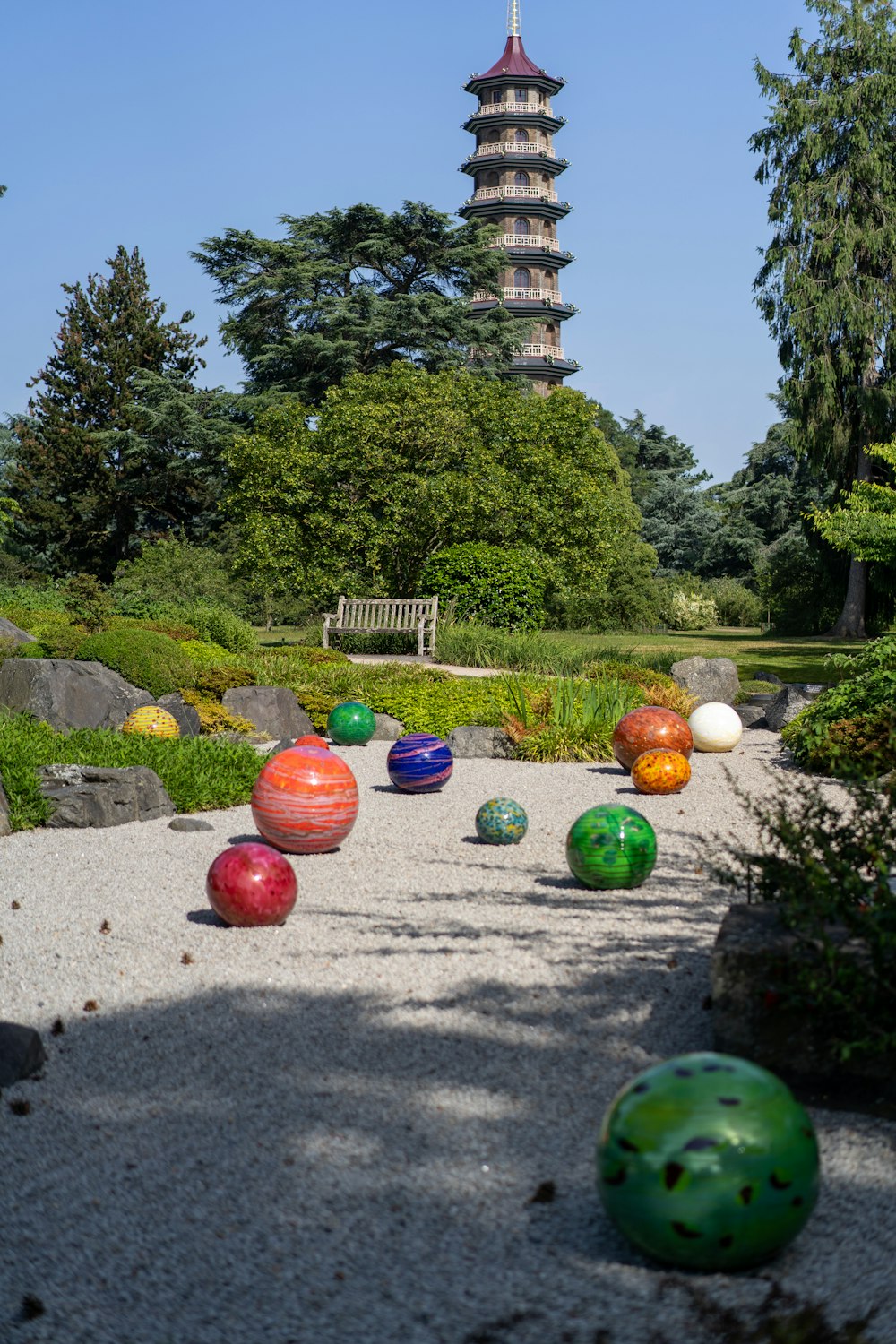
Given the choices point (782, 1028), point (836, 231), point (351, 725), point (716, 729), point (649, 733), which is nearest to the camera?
point (782, 1028)

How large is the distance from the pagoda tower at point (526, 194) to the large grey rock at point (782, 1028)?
58.4m

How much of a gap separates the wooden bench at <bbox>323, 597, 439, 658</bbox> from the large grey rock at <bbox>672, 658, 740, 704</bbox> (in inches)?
218

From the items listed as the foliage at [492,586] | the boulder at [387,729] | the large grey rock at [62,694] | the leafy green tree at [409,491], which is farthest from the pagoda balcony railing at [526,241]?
the large grey rock at [62,694]

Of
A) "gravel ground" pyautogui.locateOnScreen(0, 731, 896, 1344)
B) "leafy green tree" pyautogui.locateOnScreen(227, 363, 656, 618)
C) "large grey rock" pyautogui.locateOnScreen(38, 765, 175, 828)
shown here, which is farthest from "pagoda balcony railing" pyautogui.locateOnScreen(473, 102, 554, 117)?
"gravel ground" pyautogui.locateOnScreen(0, 731, 896, 1344)

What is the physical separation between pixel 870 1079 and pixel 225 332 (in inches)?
1382

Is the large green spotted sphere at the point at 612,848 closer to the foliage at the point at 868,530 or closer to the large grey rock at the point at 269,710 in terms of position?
the foliage at the point at 868,530

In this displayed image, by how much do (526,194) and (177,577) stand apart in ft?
131

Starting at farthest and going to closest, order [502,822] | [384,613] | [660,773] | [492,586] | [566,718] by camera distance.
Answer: [492,586]
[384,613]
[566,718]
[660,773]
[502,822]

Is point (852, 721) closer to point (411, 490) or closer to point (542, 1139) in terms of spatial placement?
point (542, 1139)

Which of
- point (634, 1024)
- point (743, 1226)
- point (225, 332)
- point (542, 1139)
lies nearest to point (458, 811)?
point (634, 1024)

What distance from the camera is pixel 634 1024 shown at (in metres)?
4.42

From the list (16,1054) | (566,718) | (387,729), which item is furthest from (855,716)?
(16,1054)

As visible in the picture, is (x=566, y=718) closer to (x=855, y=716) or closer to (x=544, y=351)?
(x=855, y=716)

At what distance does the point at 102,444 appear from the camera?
36688 mm
